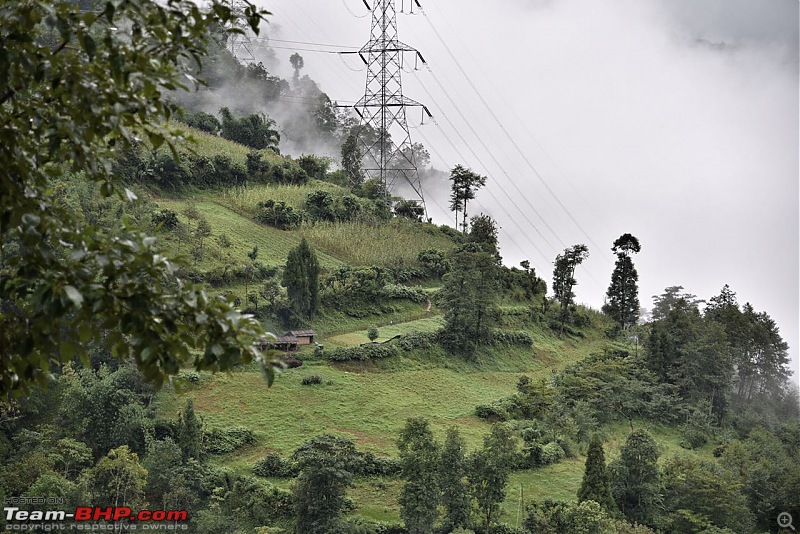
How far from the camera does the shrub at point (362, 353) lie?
21188mm

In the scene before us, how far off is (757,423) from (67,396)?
78.6 ft

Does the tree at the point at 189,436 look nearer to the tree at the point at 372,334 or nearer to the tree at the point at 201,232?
the tree at the point at 372,334

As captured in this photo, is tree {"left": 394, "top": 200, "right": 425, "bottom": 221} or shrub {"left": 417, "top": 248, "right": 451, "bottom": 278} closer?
shrub {"left": 417, "top": 248, "right": 451, "bottom": 278}

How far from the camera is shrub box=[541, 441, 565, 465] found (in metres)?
17.5

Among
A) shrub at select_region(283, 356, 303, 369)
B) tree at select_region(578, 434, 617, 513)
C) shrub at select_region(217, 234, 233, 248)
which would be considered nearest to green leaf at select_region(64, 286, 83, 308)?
tree at select_region(578, 434, 617, 513)

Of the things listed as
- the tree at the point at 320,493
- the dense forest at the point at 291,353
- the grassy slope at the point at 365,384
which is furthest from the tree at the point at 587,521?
the tree at the point at 320,493

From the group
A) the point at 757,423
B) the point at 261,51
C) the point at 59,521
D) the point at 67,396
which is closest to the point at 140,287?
the point at 59,521

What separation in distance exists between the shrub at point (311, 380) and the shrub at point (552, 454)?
20.7 ft

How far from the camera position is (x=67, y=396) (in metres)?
14.0

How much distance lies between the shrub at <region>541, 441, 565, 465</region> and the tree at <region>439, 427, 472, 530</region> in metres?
5.33

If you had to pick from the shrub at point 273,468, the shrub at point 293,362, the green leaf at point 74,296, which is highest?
the shrub at point 293,362

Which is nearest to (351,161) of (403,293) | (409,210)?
(409,210)

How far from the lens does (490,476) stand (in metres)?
12.6

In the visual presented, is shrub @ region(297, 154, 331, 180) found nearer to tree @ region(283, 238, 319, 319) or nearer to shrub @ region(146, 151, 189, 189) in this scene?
shrub @ region(146, 151, 189, 189)
